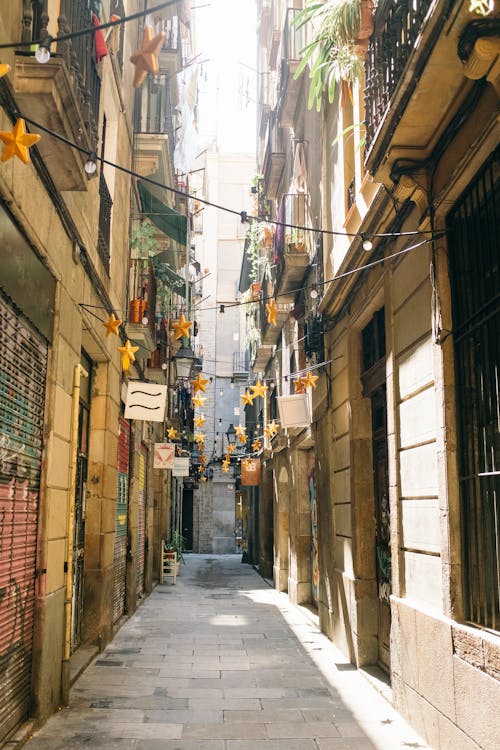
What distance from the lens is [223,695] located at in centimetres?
752

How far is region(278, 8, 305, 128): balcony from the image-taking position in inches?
538

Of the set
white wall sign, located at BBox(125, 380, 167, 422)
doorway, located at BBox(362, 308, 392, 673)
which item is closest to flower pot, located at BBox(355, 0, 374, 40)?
doorway, located at BBox(362, 308, 392, 673)

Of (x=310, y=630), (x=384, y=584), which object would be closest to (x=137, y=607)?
(x=310, y=630)

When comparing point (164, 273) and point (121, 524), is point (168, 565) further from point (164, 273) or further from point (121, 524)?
point (164, 273)

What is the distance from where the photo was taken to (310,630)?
1177 centimetres

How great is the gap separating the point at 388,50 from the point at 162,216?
8961 millimetres

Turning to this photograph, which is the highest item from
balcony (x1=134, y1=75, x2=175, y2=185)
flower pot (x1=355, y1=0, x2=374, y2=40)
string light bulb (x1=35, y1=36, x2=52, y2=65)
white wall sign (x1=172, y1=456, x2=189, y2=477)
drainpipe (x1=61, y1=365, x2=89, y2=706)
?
balcony (x1=134, y1=75, x2=175, y2=185)

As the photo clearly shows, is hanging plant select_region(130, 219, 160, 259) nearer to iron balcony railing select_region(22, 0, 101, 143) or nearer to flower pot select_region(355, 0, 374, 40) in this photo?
iron balcony railing select_region(22, 0, 101, 143)

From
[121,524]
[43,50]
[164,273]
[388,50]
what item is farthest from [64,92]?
[164,273]

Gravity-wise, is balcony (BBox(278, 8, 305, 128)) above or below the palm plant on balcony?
above

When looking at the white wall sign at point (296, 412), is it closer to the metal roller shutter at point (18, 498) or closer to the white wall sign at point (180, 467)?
the metal roller shutter at point (18, 498)

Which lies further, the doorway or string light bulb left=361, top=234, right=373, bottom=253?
the doorway

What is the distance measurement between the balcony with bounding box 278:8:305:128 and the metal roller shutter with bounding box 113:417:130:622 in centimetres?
736

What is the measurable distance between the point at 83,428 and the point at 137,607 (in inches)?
247
